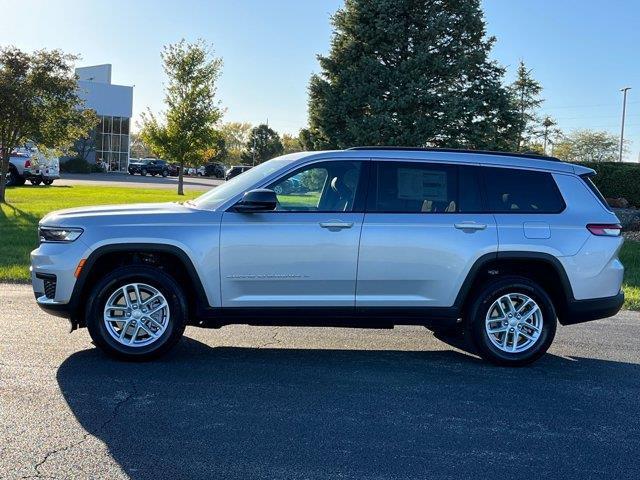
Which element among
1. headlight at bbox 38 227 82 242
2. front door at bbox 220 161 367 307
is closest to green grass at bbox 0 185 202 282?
headlight at bbox 38 227 82 242

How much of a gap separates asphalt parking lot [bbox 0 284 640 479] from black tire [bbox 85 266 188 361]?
5.2 inches

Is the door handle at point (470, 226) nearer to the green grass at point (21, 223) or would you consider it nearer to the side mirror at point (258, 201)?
the side mirror at point (258, 201)

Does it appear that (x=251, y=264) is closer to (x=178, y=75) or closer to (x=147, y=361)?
(x=147, y=361)

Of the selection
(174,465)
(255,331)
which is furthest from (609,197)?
(174,465)

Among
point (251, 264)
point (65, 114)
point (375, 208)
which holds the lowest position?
point (251, 264)

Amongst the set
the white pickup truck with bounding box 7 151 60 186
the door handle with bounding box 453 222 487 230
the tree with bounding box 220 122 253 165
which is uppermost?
the tree with bounding box 220 122 253 165

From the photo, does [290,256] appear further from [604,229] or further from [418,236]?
[604,229]

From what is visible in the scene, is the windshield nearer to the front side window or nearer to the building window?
the front side window

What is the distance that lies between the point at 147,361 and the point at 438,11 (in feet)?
65.8

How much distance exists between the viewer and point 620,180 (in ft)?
61.7

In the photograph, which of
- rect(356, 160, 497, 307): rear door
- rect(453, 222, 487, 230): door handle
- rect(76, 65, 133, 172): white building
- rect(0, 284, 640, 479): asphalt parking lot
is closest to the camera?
rect(0, 284, 640, 479): asphalt parking lot

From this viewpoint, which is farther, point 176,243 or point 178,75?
point 178,75

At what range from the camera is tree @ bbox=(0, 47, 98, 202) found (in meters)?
20.0

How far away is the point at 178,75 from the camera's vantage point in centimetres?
3164
